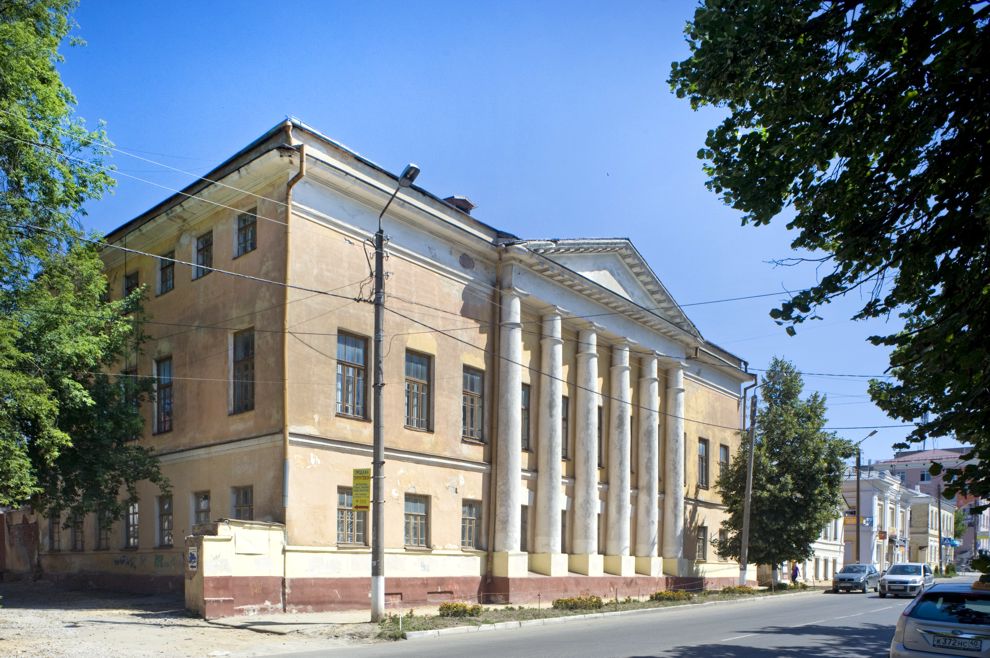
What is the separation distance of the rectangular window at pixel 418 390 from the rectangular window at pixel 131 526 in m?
8.88

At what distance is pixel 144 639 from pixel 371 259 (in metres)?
11.7

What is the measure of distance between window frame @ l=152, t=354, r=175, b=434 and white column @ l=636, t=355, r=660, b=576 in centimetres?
1784

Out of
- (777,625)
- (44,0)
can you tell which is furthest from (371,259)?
(777,625)

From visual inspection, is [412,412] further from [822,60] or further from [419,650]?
[822,60]

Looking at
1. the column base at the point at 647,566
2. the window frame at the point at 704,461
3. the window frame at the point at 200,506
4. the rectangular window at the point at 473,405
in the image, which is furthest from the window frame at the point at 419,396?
the window frame at the point at 704,461

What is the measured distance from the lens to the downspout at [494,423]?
26938mm

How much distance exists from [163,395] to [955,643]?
71.6 ft

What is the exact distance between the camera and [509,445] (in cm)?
2739

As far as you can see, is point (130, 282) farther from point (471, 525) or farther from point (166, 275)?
point (471, 525)

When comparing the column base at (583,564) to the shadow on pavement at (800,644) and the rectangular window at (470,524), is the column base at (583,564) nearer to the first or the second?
the rectangular window at (470,524)

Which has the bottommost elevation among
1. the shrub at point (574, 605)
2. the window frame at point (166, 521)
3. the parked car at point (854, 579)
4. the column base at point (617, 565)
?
the parked car at point (854, 579)

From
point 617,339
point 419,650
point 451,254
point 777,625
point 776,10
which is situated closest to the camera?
point 776,10

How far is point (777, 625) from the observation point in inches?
832

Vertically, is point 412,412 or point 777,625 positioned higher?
point 412,412
